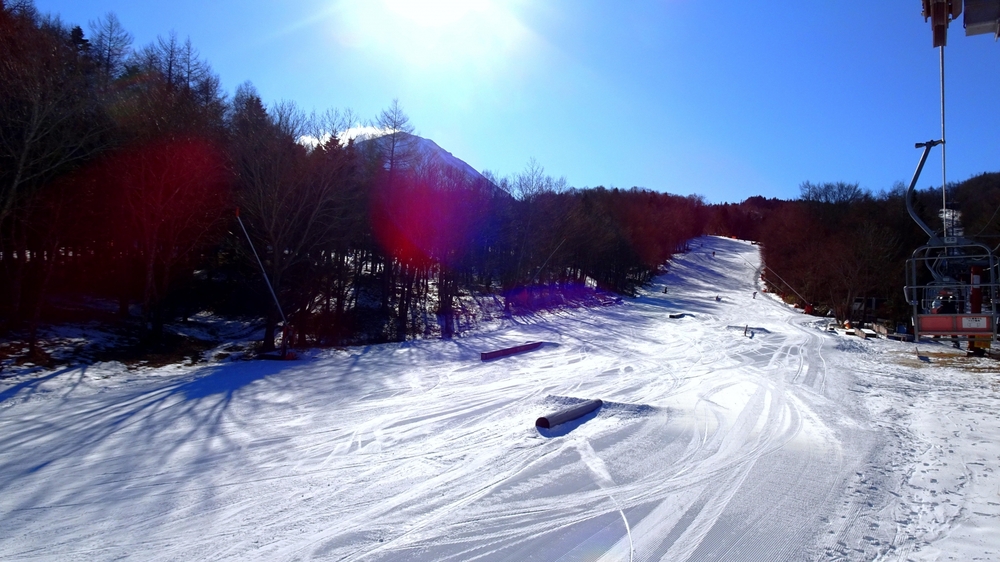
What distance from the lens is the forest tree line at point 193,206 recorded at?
51.4ft

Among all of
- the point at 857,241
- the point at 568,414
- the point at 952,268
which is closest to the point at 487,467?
the point at 568,414

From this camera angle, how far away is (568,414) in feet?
30.7

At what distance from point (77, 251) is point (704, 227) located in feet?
449

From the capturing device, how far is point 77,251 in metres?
23.1

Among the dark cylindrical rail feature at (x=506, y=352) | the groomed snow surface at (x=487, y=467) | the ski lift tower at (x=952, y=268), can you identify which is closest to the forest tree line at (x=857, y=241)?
the ski lift tower at (x=952, y=268)

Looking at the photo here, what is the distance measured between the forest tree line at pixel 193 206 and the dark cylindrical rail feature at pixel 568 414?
13.7 metres

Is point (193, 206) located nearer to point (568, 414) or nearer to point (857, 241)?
point (568, 414)

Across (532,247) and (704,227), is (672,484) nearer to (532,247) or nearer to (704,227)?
(532,247)

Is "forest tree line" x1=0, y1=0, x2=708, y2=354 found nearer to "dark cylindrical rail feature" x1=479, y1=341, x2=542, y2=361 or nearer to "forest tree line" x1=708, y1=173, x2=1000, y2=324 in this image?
"dark cylindrical rail feature" x1=479, y1=341, x2=542, y2=361

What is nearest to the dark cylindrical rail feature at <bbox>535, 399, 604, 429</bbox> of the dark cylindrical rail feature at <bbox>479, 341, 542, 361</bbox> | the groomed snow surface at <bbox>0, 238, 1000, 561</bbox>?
the groomed snow surface at <bbox>0, 238, 1000, 561</bbox>

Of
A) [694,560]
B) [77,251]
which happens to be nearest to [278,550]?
[694,560]

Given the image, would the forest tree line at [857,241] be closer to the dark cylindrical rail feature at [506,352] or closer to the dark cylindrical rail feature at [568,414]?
the dark cylindrical rail feature at [568,414]

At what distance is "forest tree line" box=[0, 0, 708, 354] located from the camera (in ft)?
51.4

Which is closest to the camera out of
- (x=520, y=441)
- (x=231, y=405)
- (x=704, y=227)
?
(x=520, y=441)
